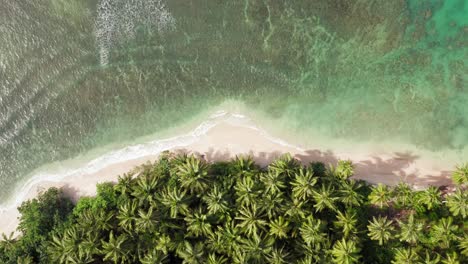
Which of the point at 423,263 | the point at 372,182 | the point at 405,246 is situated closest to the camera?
the point at 423,263

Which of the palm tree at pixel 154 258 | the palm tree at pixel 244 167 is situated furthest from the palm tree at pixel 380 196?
the palm tree at pixel 154 258

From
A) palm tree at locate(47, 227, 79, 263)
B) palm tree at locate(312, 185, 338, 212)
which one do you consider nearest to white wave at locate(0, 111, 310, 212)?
palm tree at locate(47, 227, 79, 263)

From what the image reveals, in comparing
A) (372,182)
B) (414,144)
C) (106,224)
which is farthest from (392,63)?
(106,224)

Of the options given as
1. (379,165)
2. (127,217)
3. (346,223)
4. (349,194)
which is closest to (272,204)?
(346,223)

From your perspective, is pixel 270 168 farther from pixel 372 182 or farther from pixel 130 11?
pixel 130 11

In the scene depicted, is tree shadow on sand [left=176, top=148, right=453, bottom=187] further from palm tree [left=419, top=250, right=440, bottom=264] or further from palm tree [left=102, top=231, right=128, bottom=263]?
palm tree [left=102, top=231, right=128, bottom=263]

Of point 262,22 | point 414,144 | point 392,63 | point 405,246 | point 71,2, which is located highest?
point 71,2

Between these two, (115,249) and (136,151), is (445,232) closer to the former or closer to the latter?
(115,249)
